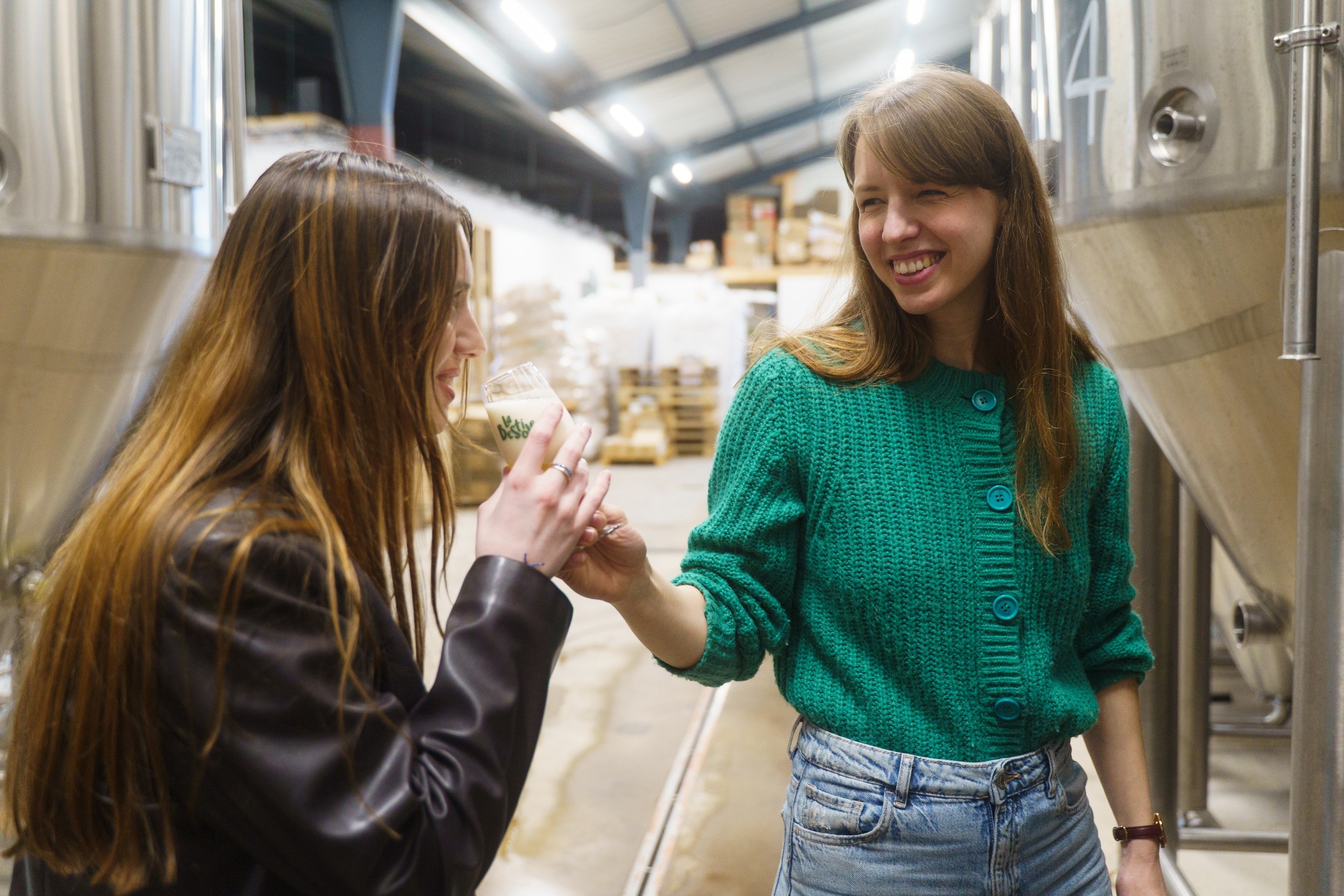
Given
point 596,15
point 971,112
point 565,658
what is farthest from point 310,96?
point 971,112

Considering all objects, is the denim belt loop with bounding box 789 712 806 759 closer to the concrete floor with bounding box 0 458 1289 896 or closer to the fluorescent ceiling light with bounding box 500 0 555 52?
the concrete floor with bounding box 0 458 1289 896

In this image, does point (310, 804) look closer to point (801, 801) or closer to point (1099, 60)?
point (801, 801)

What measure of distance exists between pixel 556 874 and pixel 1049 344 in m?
1.92

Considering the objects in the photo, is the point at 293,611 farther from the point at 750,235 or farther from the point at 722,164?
the point at 722,164

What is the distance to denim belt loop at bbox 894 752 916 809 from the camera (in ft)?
3.67

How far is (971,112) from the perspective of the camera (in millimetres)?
1169

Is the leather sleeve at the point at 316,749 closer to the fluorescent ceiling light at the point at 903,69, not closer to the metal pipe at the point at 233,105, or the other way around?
the fluorescent ceiling light at the point at 903,69

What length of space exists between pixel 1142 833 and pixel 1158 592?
1.21 meters

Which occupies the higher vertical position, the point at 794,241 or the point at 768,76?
the point at 768,76

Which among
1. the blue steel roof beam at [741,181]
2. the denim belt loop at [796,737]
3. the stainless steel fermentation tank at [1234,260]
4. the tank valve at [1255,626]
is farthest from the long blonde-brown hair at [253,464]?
the blue steel roof beam at [741,181]

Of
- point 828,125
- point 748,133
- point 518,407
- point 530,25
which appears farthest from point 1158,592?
point 828,125

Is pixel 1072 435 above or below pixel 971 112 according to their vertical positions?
below

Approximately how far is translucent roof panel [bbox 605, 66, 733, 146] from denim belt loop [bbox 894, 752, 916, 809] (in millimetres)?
11339

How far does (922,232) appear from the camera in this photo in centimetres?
120
